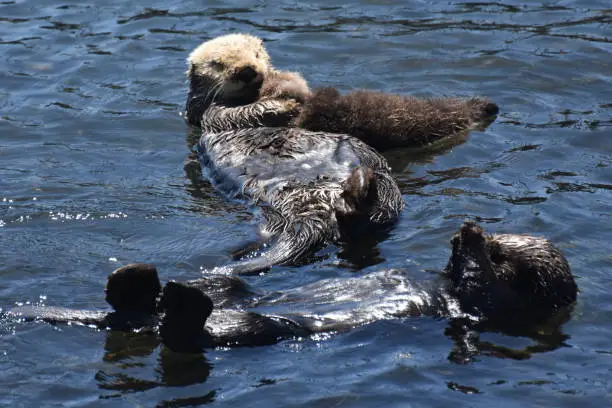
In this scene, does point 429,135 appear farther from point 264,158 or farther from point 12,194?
point 12,194

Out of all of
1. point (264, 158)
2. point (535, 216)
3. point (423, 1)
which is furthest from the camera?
Answer: point (423, 1)

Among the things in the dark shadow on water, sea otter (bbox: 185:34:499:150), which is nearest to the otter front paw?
sea otter (bbox: 185:34:499:150)

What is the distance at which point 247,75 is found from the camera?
804 cm

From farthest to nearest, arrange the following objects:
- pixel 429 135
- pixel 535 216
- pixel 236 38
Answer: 1. pixel 236 38
2. pixel 429 135
3. pixel 535 216

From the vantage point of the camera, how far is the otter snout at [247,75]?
8000 millimetres

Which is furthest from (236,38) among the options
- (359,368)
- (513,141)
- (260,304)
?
(359,368)

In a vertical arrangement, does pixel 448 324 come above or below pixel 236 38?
below

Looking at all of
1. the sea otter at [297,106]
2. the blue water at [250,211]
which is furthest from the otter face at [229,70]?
the blue water at [250,211]

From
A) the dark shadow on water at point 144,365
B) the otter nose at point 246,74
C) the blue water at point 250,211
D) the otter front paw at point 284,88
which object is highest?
the otter nose at point 246,74

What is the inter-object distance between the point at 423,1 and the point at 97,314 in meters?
6.90

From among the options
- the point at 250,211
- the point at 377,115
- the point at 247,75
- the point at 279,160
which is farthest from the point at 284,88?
the point at 250,211

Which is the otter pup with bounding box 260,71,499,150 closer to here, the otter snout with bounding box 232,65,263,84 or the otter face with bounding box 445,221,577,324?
the otter snout with bounding box 232,65,263,84

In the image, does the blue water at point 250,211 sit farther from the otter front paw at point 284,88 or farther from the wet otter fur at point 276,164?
the otter front paw at point 284,88

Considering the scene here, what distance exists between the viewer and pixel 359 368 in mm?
4754
